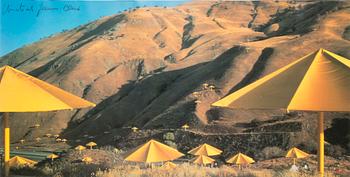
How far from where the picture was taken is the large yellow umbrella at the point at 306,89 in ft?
28.1

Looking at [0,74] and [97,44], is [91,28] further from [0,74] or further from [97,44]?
[0,74]

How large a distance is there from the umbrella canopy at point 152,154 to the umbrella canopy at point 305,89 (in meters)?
8.20

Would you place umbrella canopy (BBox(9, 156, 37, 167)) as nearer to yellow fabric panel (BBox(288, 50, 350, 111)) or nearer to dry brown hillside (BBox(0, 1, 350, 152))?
yellow fabric panel (BBox(288, 50, 350, 111))

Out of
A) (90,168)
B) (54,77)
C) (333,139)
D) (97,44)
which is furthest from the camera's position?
(97,44)

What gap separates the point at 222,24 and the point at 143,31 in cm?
1755

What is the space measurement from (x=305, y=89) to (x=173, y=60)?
7778 cm

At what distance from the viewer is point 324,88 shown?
348 inches

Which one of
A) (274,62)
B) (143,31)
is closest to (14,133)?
(274,62)

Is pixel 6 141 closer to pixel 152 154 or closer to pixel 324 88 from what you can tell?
pixel 324 88

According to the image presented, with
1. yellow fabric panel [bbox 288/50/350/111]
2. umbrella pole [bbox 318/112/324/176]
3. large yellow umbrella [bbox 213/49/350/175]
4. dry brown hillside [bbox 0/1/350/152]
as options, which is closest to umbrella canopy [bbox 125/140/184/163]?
large yellow umbrella [bbox 213/49/350/175]

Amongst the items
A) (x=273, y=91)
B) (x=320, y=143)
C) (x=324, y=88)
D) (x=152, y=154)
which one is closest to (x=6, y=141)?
(x=273, y=91)

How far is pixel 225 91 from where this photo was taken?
2068 inches

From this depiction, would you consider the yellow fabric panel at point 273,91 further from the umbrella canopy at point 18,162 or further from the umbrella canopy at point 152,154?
the umbrella canopy at point 152,154

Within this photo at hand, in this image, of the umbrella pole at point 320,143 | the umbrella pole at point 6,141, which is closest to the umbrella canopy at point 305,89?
the umbrella pole at point 320,143
